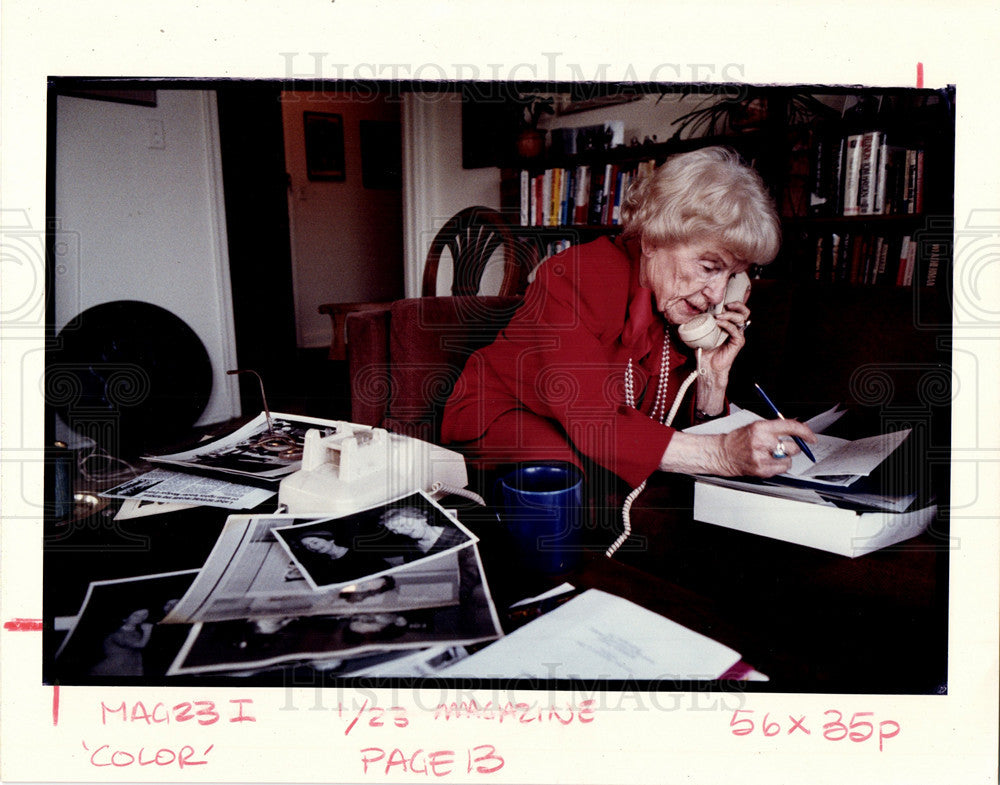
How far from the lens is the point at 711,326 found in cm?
112

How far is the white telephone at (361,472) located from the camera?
767 mm

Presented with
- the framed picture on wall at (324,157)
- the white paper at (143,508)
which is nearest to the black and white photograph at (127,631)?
the white paper at (143,508)

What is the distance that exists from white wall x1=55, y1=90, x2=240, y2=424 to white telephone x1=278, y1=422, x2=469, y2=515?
0.25m

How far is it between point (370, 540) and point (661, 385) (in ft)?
2.13

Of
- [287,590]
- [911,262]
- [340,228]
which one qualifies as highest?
[340,228]

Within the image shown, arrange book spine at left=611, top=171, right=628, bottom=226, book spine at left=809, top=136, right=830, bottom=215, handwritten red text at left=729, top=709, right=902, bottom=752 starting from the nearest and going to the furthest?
handwritten red text at left=729, top=709, right=902, bottom=752, book spine at left=809, top=136, right=830, bottom=215, book spine at left=611, top=171, right=628, bottom=226

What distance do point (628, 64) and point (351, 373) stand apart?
73 centimetres

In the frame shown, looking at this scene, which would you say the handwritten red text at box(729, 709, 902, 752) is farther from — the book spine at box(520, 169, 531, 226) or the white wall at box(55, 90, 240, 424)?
the book spine at box(520, 169, 531, 226)

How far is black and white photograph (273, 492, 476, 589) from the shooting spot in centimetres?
64

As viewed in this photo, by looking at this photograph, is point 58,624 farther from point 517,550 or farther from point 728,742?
point 728,742

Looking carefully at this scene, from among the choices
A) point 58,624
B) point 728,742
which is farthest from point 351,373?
point 728,742

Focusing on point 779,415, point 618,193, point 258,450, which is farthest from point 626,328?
point 258,450

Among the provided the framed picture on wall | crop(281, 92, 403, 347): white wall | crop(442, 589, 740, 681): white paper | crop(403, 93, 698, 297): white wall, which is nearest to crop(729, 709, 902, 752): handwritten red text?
crop(442, 589, 740, 681): white paper

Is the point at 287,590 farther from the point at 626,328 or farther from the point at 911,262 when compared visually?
the point at 911,262
